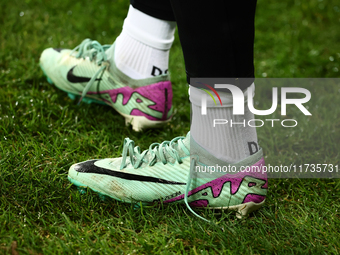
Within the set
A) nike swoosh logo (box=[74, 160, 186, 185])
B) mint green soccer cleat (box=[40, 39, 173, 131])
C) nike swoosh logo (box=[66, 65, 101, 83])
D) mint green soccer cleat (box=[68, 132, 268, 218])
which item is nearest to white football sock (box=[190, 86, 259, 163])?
mint green soccer cleat (box=[68, 132, 268, 218])

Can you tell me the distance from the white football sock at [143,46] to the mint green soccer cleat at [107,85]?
0.14 ft

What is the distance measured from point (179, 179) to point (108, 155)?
1.58 feet

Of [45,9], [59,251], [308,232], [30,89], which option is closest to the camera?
A: [59,251]

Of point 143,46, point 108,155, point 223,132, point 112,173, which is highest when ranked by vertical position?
point 143,46

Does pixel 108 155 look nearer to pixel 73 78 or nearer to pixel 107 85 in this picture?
pixel 107 85

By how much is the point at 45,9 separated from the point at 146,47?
167 centimetres

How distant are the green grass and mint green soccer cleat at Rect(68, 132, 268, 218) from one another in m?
0.05

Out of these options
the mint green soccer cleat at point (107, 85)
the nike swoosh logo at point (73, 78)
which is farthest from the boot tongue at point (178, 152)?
the nike swoosh logo at point (73, 78)

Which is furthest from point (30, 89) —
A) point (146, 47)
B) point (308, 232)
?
point (308, 232)

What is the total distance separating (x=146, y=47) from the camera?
1704mm

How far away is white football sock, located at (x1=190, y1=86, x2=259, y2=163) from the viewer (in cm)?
120

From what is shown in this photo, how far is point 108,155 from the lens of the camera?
165 cm

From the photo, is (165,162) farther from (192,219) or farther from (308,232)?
(308,232)

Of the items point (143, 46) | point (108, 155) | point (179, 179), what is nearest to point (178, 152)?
point (179, 179)
